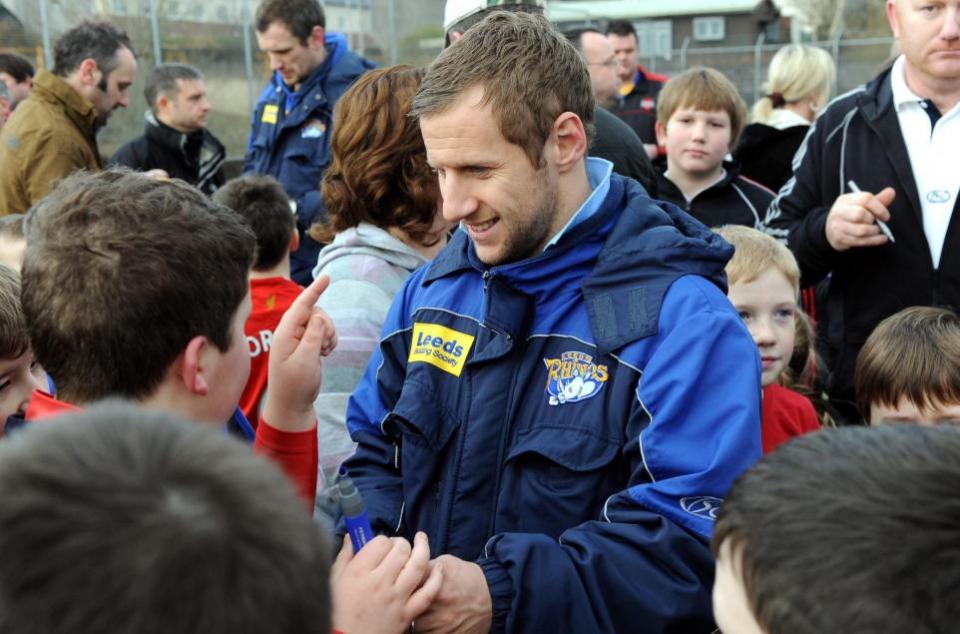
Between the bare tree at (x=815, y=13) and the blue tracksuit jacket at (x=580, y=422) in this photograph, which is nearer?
the blue tracksuit jacket at (x=580, y=422)

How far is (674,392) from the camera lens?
2111 mm

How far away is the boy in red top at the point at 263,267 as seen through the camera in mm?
3943

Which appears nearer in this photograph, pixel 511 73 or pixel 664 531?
pixel 664 531

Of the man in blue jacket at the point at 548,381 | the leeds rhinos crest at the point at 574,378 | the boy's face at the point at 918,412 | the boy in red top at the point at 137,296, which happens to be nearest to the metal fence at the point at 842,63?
the boy's face at the point at 918,412

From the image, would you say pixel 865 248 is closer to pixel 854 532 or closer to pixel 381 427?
pixel 381 427

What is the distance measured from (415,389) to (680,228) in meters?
0.74

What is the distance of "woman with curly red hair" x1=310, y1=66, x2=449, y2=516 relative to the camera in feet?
10.6

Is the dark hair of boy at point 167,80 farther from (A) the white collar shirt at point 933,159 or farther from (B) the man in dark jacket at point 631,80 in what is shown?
(A) the white collar shirt at point 933,159

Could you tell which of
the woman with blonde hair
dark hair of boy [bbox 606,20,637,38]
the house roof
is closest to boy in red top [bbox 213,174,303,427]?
the woman with blonde hair

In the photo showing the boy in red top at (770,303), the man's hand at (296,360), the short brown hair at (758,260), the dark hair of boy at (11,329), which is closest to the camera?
the man's hand at (296,360)

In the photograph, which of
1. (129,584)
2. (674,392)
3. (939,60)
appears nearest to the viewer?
(129,584)

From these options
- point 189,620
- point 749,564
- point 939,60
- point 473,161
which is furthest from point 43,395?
Result: point 939,60

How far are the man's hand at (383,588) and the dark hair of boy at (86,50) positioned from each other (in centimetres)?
593

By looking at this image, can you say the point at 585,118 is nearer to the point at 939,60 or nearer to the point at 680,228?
the point at 680,228
